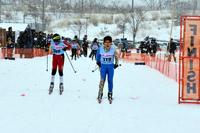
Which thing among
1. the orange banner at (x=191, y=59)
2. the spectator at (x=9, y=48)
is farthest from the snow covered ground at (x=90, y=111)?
the spectator at (x=9, y=48)

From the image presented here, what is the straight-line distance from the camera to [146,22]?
67.1m

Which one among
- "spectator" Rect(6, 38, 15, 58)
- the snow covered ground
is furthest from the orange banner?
"spectator" Rect(6, 38, 15, 58)

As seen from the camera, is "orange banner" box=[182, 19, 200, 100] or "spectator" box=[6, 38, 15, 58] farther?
"spectator" box=[6, 38, 15, 58]

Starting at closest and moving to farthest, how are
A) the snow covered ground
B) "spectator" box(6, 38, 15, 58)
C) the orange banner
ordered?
the snow covered ground → the orange banner → "spectator" box(6, 38, 15, 58)

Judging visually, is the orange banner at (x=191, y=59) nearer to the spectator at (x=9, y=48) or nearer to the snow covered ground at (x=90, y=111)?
the snow covered ground at (x=90, y=111)

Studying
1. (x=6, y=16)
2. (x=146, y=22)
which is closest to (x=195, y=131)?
(x=146, y=22)

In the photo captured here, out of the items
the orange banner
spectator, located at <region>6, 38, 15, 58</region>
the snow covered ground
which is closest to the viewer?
the snow covered ground

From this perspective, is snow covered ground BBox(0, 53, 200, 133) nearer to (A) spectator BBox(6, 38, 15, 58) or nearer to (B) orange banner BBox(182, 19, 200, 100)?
(B) orange banner BBox(182, 19, 200, 100)

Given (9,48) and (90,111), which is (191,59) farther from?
(9,48)

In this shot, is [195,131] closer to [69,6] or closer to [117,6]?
[117,6]

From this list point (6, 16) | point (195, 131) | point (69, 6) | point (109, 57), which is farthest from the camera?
point (69, 6)

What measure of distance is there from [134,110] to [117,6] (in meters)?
89.3

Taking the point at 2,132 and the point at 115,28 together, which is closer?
the point at 2,132

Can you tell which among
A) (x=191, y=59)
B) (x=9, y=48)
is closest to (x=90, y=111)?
(x=191, y=59)
